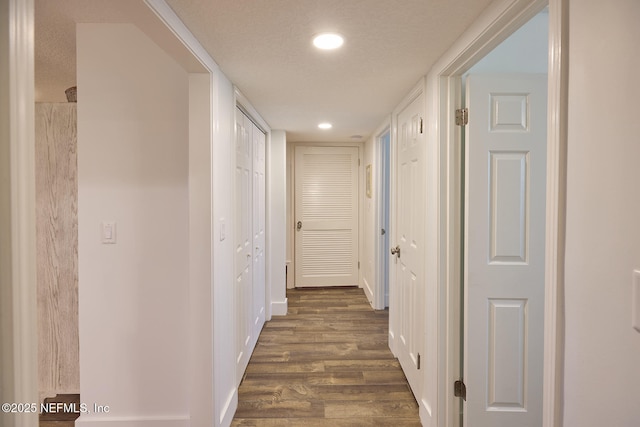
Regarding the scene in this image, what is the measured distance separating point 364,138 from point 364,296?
82.9 inches

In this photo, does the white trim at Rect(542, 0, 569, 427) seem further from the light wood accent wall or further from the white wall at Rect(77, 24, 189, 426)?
the light wood accent wall

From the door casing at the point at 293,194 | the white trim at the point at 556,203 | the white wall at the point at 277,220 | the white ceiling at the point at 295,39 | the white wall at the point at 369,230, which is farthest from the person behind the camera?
the door casing at the point at 293,194

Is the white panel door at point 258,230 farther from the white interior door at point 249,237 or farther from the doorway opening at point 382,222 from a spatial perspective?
the doorway opening at point 382,222

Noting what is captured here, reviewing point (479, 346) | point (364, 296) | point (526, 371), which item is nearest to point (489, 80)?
point (479, 346)

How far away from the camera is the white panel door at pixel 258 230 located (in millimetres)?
3154

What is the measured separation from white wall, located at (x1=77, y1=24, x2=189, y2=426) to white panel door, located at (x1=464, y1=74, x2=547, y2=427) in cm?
151

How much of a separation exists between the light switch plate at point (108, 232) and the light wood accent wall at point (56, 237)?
1.14ft

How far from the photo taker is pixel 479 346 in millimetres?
1785

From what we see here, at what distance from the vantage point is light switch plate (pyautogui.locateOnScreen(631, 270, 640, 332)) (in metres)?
0.73

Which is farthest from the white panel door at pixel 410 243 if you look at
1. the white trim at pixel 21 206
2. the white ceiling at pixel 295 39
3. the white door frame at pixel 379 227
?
the white trim at pixel 21 206

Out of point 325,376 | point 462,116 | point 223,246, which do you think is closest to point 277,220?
point 325,376

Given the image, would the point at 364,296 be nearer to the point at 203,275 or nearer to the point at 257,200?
the point at 257,200

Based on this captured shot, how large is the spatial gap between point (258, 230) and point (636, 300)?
9.47 ft

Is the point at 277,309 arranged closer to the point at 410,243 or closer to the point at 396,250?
the point at 396,250
